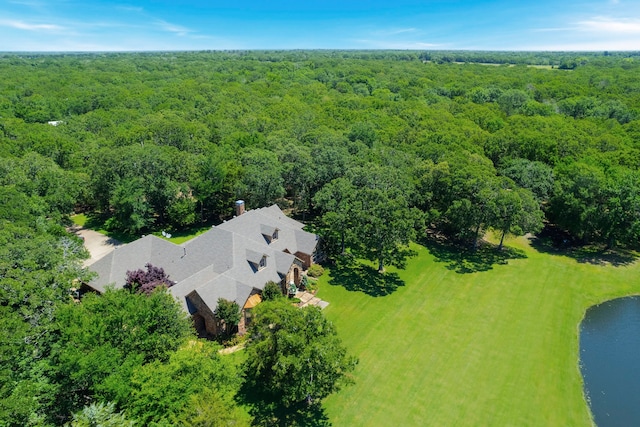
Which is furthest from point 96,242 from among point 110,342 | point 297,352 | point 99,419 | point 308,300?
point 297,352

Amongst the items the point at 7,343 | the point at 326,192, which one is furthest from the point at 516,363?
the point at 7,343

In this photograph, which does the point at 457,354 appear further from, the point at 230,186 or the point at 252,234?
the point at 230,186

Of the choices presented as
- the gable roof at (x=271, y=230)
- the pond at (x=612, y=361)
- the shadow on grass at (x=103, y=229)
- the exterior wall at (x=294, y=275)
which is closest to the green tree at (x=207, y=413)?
the exterior wall at (x=294, y=275)

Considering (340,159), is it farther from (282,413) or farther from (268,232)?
(282,413)

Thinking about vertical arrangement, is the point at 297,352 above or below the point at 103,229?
above

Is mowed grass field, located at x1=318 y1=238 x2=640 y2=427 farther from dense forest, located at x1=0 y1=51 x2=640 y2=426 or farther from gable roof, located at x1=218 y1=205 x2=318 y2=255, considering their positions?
dense forest, located at x1=0 y1=51 x2=640 y2=426

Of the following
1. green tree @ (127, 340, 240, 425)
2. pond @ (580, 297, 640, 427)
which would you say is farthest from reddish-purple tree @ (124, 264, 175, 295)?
pond @ (580, 297, 640, 427)
